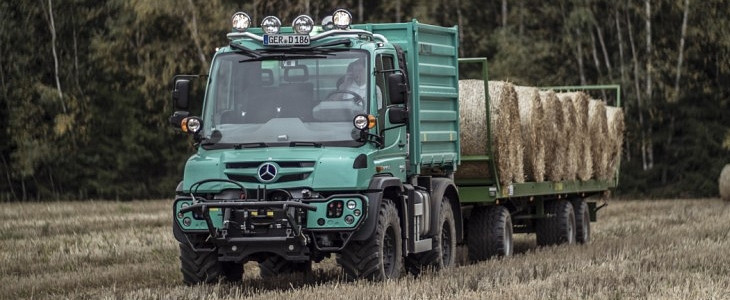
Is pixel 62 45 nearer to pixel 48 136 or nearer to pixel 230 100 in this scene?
pixel 48 136

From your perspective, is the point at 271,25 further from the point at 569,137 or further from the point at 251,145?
the point at 569,137

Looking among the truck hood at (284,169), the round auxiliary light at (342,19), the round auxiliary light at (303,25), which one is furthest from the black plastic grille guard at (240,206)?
the round auxiliary light at (342,19)

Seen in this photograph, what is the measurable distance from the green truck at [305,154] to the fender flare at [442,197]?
6.5 inches

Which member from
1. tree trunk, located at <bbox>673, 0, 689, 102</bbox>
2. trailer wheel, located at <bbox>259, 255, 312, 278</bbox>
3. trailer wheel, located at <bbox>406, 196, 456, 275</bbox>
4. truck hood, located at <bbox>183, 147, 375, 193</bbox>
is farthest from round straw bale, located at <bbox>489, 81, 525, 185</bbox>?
tree trunk, located at <bbox>673, 0, 689, 102</bbox>

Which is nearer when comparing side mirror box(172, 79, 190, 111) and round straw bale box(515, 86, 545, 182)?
side mirror box(172, 79, 190, 111)

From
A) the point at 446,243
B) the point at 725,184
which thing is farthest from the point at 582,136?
the point at 725,184

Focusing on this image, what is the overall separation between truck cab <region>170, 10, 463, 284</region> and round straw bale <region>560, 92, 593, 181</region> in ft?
22.1

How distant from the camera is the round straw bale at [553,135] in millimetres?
19453

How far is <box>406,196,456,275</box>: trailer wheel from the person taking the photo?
15.2m

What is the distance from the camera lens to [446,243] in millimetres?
15953

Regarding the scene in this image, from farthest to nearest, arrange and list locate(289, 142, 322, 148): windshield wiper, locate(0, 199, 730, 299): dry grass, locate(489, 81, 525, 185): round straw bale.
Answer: locate(489, 81, 525, 185): round straw bale < locate(289, 142, 322, 148): windshield wiper < locate(0, 199, 730, 299): dry grass

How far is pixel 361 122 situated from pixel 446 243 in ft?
10.2

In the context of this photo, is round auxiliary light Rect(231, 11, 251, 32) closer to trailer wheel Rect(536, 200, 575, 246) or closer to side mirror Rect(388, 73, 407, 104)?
side mirror Rect(388, 73, 407, 104)

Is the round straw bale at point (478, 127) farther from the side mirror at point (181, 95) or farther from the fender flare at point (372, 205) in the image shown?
the side mirror at point (181, 95)
